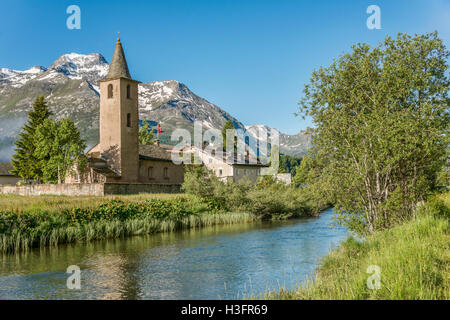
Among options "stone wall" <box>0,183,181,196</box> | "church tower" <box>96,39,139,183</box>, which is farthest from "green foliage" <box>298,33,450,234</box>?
"church tower" <box>96,39,139,183</box>

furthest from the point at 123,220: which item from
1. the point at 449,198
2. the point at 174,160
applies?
the point at 174,160

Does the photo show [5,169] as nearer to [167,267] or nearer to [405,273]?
[167,267]

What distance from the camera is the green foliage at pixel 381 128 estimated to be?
12781mm

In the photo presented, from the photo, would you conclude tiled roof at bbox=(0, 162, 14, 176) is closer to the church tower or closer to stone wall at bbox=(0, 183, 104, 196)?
stone wall at bbox=(0, 183, 104, 196)

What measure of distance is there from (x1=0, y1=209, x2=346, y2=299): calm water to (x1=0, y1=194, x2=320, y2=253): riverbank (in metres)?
1.08

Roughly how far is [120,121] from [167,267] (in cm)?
3139

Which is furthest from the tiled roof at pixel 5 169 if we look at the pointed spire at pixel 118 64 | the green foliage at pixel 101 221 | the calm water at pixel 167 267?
the calm water at pixel 167 267

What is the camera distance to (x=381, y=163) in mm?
13273

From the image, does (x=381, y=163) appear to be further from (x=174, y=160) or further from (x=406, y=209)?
(x=174, y=160)

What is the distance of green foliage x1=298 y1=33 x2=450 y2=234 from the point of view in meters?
12.8

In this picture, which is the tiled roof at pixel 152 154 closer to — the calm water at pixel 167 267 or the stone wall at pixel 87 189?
the stone wall at pixel 87 189

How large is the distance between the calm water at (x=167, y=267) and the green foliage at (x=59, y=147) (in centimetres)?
2369
